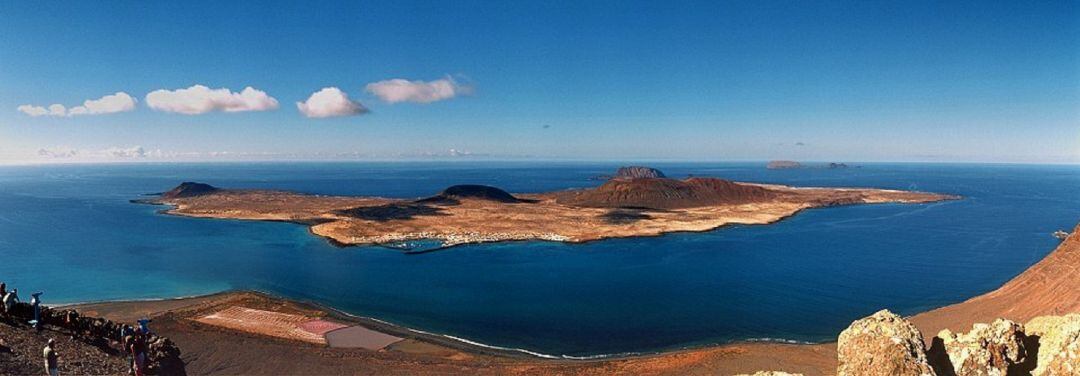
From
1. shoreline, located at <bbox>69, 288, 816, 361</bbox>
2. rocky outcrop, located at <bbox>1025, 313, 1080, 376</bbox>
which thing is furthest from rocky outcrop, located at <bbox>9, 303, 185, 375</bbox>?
rocky outcrop, located at <bbox>1025, 313, 1080, 376</bbox>

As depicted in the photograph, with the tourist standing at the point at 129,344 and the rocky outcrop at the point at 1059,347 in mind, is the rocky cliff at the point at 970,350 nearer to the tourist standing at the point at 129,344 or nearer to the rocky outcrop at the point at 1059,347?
the rocky outcrop at the point at 1059,347

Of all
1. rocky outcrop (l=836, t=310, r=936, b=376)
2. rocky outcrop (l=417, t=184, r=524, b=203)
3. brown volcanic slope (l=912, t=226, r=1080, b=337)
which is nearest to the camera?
rocky outcrop (l=836, t=310, r=936, b=376)

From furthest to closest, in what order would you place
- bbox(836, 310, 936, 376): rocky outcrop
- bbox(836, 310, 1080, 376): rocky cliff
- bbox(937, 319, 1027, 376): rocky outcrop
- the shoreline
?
the shoreline, bbox(937, 319, 1027, 376): rocky outcrop, bbox(836, 310, 936, 376): rocky outcrop, bbox(836, 310, 1080, 376): rocky cliff

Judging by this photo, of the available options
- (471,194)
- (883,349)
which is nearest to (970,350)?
(883,349)

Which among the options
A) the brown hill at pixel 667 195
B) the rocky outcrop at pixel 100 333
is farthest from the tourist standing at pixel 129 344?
the brown hill at pixel 667 195

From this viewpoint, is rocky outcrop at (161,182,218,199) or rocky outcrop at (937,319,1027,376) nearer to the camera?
rocky outcrop at (937,319,1027,376)

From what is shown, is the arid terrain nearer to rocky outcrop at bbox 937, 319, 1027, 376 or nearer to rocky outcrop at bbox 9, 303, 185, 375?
rocky outcrop at bbox 9, 303, 185, 375

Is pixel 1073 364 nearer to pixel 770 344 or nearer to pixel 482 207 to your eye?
pixel 770 344
